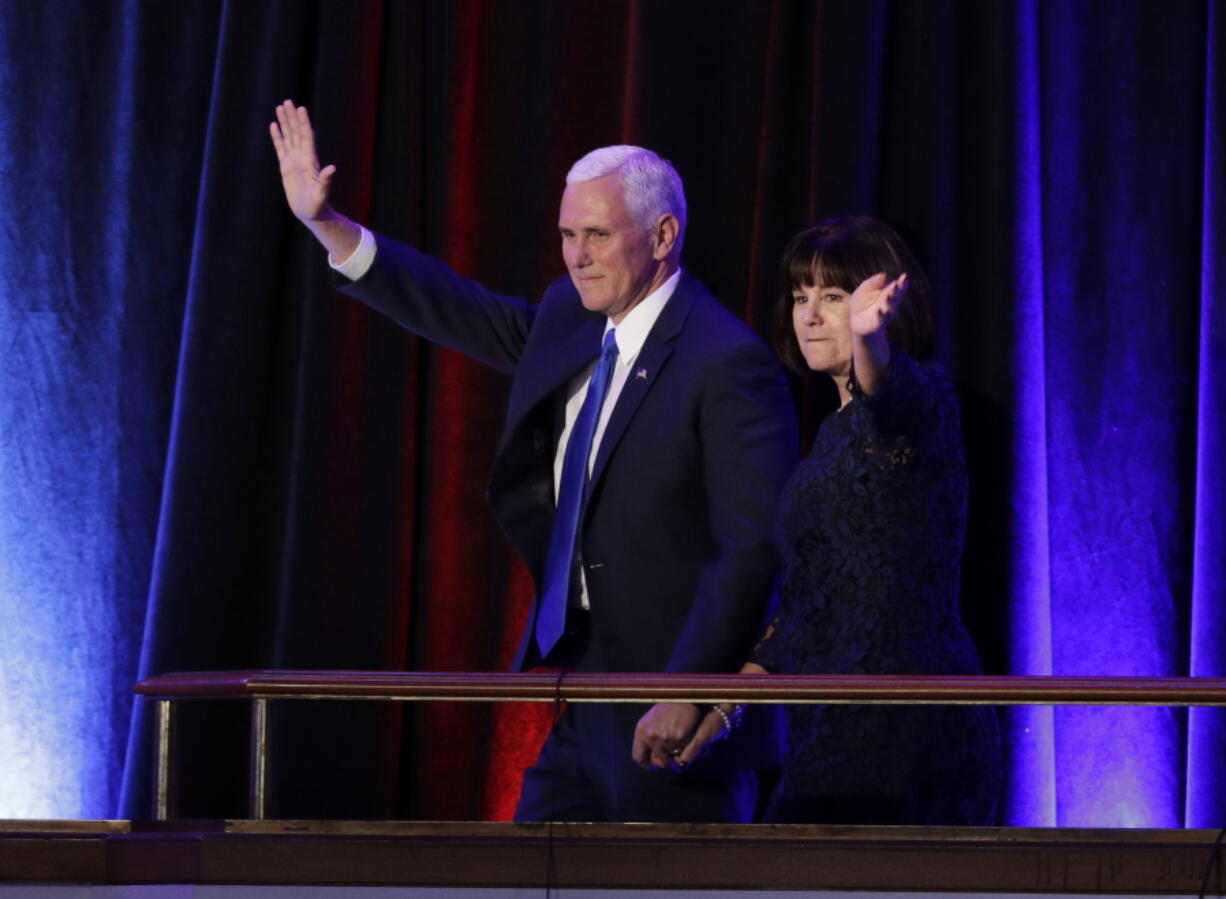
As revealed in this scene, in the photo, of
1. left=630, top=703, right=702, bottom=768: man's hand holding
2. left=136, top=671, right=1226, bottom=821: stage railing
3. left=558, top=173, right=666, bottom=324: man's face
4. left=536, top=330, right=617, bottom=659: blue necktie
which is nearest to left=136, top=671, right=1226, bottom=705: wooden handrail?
left=136, top=671, right=1226, bottom=821: stage railing

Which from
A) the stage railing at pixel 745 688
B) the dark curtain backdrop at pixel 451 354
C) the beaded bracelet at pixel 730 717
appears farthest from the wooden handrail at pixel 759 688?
the dark curtain backdrop at pixel 451 354

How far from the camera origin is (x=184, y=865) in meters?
1.96

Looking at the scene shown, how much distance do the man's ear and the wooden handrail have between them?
1012 mm

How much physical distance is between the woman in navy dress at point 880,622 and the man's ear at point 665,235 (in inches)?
18.8

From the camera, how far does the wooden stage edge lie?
190 centimetres

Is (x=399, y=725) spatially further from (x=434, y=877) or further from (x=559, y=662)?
(x=434, y=877)

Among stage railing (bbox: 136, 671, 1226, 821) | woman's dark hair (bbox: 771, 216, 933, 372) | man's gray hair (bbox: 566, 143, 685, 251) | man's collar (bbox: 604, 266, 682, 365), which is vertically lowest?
stage railing (bbox: 136, 671, 1226, 821)

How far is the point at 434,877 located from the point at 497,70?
2.10m

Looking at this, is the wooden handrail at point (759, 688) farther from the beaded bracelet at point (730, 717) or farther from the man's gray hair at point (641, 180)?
the man's gray hair at point (641, 180)

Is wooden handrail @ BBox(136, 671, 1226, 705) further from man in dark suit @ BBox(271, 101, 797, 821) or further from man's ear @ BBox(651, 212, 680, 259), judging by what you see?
man's ear @ BBox(651, 212, 680, 259)

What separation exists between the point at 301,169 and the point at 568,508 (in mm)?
741

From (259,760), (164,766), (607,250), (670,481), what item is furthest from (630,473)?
(164,766)

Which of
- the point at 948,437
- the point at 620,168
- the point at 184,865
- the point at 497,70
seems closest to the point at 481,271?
the point at 497,70

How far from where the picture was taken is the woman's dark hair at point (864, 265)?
2.68 metres
